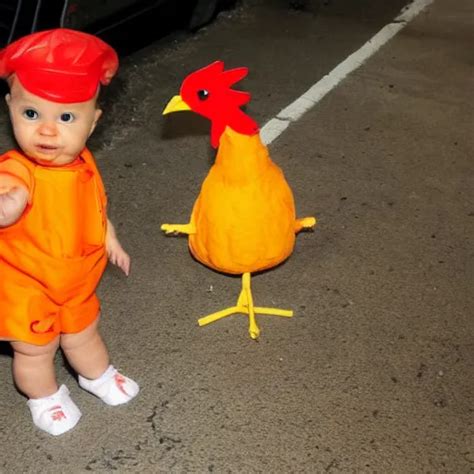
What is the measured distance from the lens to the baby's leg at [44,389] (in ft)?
3.23

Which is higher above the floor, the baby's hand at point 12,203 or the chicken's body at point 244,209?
the baby's hand at point 12,203

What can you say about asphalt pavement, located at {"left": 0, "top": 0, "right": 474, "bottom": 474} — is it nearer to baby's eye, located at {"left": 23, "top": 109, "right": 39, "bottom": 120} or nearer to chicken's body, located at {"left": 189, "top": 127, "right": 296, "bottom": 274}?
chicken's body, located at {"left": 189, "top": 127, "right": 296, "bottom": 274}

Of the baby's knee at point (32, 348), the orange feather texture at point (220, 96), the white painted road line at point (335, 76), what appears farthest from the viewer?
the white painted road line at point (335, 76)

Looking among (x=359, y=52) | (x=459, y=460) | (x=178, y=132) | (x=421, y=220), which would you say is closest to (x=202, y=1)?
(x=359, y=52)

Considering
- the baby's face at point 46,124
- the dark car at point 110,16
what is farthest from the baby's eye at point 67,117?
the dark car at point 110,16

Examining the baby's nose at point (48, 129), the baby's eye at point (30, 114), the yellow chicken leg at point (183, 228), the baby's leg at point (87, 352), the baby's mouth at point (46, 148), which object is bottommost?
the baby's leg at point (87, 352)

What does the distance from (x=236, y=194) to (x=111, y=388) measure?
320 millimetres

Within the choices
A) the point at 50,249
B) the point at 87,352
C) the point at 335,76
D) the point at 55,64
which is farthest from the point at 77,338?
the point at 335,76

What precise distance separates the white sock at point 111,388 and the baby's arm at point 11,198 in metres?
0.30

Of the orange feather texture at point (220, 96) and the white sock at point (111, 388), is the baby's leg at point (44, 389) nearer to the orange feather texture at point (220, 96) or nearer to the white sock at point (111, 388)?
the white sock at point (111, 388)

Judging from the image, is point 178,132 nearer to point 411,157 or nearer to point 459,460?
point 411,157

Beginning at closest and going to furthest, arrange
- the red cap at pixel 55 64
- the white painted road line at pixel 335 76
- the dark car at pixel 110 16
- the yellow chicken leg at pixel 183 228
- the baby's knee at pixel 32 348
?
the red cap at pixel 55 64 < the baby's knee at pixel 32 348 < the yellow chicken leg at pixel 183 228 < the dark car at pixel 110 16 < the white painted road line at pixel 335 76

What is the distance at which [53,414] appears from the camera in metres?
1.02

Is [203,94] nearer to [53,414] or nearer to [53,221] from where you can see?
[53,221]
